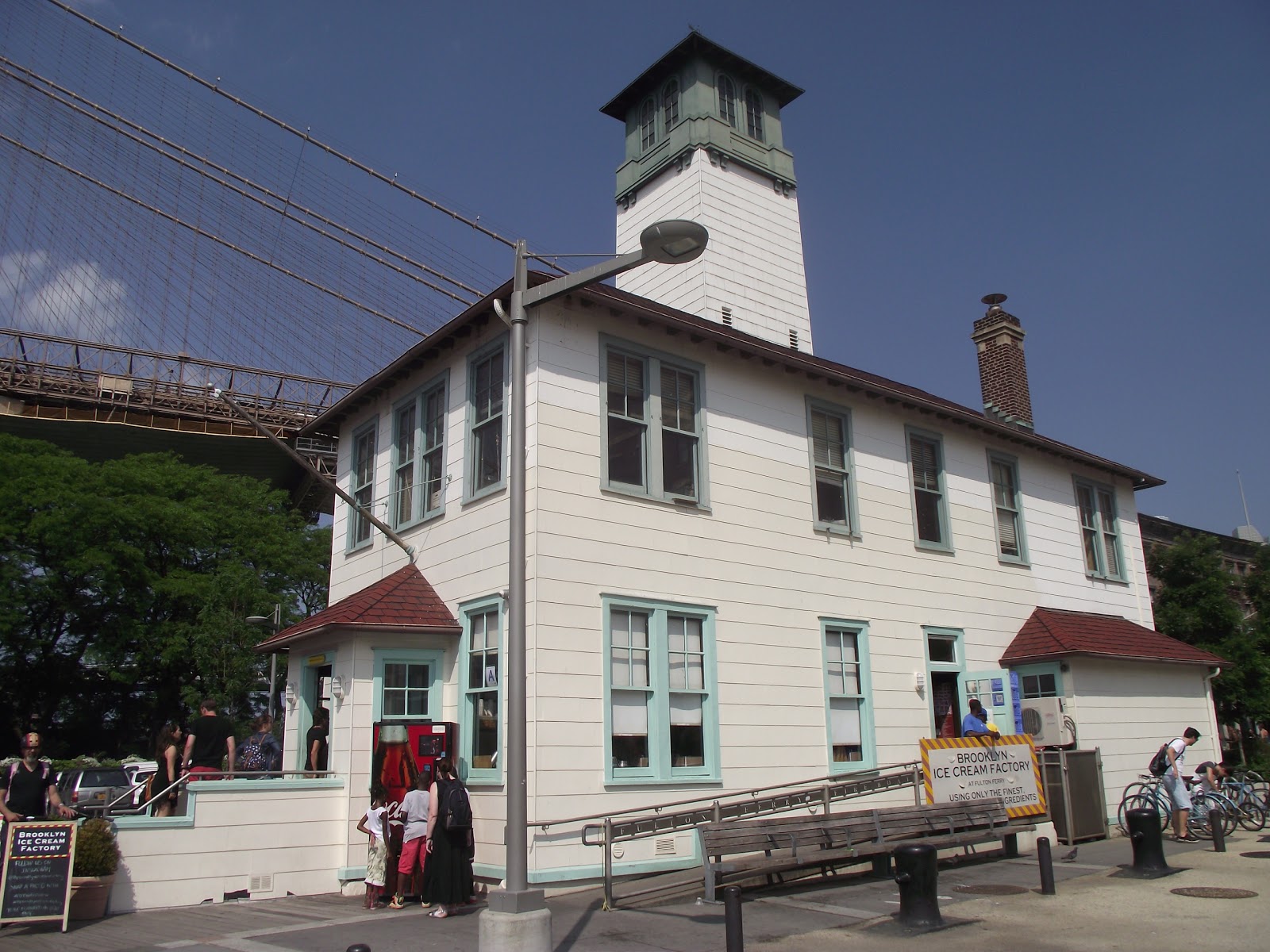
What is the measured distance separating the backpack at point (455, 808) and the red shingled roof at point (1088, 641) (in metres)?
10.8

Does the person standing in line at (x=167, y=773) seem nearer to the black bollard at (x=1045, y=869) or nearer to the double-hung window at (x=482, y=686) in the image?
the double-hung window at (x=482, y=686)

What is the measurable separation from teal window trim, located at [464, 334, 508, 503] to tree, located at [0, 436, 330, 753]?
25816mm

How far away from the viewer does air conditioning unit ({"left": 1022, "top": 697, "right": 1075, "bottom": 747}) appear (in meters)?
16.8

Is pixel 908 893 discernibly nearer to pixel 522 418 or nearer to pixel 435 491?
pixel 522 418

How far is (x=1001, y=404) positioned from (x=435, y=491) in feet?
44.7

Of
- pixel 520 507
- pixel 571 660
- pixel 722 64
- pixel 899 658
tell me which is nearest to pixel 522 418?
pixel 520 507

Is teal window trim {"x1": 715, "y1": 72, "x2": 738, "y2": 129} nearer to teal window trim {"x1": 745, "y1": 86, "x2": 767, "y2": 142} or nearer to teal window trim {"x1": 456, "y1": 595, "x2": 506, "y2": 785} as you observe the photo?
teal window trim {"x1": 745, "y1": 86, "x2": 767, "y2": 142}

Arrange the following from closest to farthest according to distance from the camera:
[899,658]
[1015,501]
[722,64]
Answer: [899,658] → [1015,501] → [722,64]

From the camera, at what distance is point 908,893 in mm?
9656

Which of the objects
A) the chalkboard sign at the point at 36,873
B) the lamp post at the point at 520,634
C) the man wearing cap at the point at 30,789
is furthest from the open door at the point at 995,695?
the man wearing cap at the point at 30,789

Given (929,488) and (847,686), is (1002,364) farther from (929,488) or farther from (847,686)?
(847,686)

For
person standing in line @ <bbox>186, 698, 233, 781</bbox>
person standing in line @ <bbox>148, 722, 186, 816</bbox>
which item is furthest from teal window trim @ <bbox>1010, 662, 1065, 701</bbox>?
person standing in line @ <bbox>148, 722, 186, 816</bbox>

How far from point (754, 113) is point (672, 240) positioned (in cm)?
2113

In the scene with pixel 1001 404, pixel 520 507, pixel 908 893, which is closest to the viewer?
pixel 520 507
